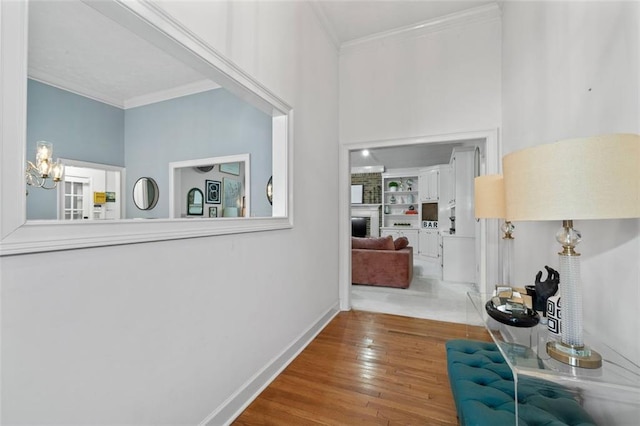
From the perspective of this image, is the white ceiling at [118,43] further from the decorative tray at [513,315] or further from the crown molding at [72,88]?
the decorative tray at [513,315]

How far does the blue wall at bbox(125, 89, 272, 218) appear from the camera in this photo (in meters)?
3.52

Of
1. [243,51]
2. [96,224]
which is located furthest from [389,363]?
[243,51]

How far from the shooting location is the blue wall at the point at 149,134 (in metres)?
3.49

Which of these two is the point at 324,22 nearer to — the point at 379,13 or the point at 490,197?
the point at 379,13

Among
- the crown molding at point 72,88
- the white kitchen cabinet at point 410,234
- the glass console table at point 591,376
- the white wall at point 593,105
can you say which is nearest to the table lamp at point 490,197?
the white wall at point 593,105

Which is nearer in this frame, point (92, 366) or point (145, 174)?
point (92, 366)

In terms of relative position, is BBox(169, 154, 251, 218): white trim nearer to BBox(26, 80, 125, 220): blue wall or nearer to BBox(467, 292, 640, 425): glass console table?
BBox(26, 80, 125, 220): blue wall

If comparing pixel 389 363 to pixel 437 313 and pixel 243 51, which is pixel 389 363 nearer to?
pixel 437 313

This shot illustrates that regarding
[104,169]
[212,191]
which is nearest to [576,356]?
[212,191]

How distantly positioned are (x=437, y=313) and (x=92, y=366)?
3.39 meters

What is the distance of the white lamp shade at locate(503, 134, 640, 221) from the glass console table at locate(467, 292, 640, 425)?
550 mm

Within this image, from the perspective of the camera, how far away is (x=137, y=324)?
1150 millimetres

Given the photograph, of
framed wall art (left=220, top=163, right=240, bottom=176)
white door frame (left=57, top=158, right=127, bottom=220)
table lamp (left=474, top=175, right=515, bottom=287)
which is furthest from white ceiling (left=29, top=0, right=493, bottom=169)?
table lamp (left=474, top=175, right=515, bottom=287)

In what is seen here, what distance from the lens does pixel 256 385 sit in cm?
188
